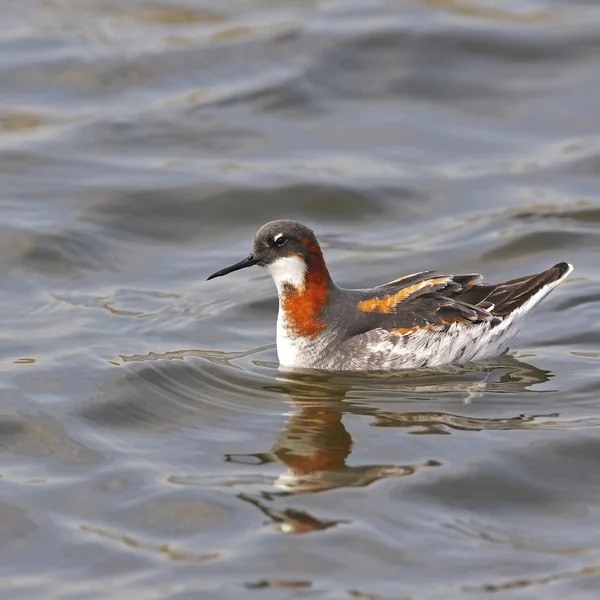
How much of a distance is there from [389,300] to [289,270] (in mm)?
824

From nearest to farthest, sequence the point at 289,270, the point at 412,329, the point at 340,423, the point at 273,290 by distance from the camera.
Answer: the point at 340,423 → the point at 412,329 → the point at 289,270 → the point at 273,290

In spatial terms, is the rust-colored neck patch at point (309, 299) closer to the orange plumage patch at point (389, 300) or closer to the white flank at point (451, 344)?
the orange plumage patch at point (389, 300)

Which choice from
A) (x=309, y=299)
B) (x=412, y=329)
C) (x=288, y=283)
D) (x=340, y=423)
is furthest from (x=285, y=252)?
(x=340, y=423)

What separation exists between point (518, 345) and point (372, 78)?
6795mm

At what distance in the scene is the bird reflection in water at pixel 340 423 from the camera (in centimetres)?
852

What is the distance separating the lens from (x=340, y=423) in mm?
9641

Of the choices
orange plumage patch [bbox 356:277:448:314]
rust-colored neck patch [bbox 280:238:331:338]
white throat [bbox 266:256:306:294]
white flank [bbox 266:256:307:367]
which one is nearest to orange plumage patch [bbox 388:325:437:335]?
orange plumage patch [bbox 356:277:448:314]

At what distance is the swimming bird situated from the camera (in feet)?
34.9

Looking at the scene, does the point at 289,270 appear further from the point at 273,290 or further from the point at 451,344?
the point at 273,290

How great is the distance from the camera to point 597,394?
9.95m

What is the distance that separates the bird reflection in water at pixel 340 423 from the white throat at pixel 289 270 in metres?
0.74

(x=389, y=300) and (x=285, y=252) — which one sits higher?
(x=285, y=252)

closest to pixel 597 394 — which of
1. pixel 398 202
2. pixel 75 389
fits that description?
pixel 75 389

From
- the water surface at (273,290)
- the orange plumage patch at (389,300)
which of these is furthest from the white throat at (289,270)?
the water surface at (273,290)
